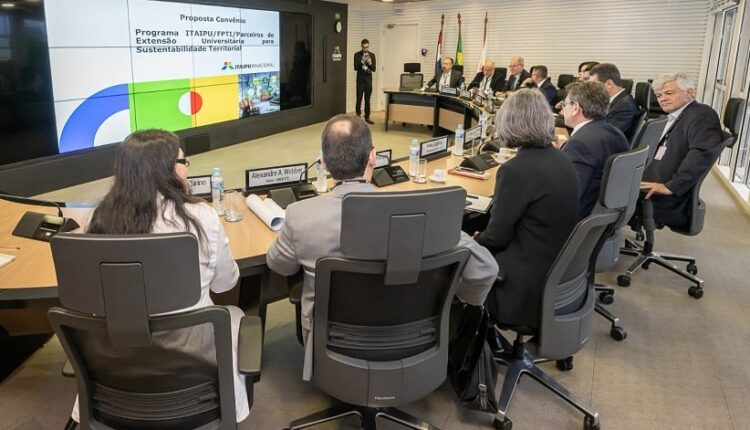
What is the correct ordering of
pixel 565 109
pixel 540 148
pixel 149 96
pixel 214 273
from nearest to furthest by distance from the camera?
pixel 214 273, pixel 540 148, pixel 565 109, pixel 149 96

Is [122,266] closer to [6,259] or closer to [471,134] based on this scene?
[6,259]

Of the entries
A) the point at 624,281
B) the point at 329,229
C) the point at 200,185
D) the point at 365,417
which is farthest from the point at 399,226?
the point at 624,281

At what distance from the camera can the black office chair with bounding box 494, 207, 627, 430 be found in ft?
6.12

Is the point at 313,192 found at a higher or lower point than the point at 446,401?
higher

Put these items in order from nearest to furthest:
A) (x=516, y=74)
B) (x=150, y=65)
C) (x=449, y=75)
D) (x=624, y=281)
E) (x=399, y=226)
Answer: (x=399, y=226), (x=624, y=281), (x=150, y=65), (x=516, y=74), (x=449, y=75)

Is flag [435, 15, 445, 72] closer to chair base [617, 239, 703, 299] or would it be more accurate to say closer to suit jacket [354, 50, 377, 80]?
suit jacket [354, 50, 377, 80]

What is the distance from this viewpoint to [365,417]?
1.97 m

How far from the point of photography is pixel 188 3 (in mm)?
6742

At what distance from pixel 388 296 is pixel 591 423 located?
114 centimetres

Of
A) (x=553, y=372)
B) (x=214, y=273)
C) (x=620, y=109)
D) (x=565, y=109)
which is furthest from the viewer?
(x=620, y=109)

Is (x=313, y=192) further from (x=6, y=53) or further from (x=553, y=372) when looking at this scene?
(x=6, y=53)

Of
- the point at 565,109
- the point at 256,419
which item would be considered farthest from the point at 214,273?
the point at 565,109

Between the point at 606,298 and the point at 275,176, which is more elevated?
the point at 275,176

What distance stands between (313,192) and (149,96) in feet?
15.3
